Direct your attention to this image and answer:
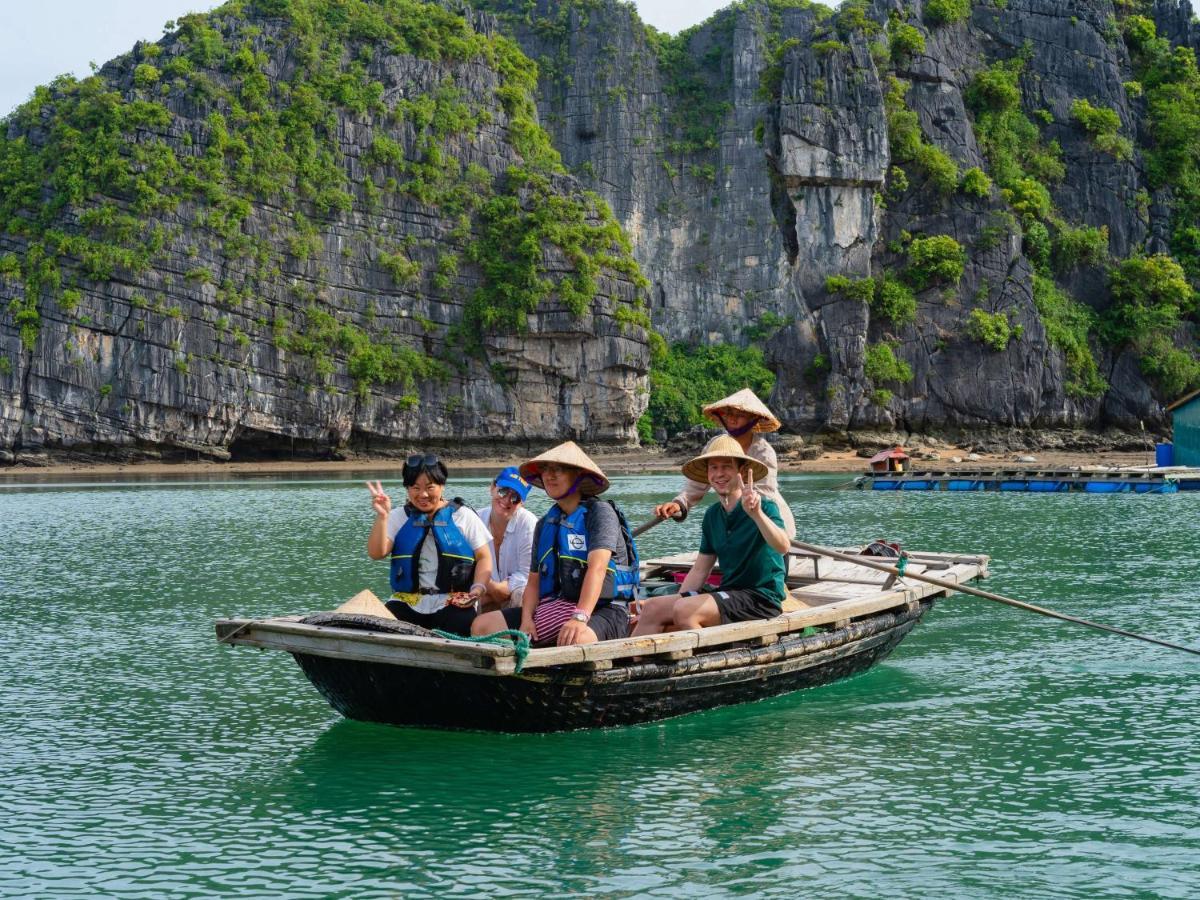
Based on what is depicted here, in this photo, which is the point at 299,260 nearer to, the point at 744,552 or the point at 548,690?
the point at 744,552

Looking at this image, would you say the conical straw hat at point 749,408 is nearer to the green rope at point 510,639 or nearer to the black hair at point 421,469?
the black hair at point 421,469

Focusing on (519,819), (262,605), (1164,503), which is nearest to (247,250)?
(1164,503)

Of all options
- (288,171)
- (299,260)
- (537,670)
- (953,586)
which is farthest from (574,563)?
(288,171)

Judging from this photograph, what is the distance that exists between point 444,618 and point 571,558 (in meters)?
1.26

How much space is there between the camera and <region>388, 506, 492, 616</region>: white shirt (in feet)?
31.2

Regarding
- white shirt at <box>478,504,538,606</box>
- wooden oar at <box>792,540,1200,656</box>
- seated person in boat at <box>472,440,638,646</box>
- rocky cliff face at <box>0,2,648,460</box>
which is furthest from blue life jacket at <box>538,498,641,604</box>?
rocky cliff face at <box>0,2,648,460</box>

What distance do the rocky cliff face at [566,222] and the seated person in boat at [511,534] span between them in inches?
1997

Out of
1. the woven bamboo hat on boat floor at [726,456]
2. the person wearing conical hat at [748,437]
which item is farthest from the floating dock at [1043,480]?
the woven bamboo hat on boat floor at [726,456]

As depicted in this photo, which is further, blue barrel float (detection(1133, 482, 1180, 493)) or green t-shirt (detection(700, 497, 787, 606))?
blue barrel float (detection(1133, 482, 1180, 493))

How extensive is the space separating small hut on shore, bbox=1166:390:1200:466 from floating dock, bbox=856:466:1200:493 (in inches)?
133

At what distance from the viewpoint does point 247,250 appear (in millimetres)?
61344

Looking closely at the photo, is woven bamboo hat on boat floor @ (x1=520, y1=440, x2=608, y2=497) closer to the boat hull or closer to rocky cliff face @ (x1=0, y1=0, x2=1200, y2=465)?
the boat hull

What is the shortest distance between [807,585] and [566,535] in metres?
4.38

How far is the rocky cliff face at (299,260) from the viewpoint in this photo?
2286 inches
